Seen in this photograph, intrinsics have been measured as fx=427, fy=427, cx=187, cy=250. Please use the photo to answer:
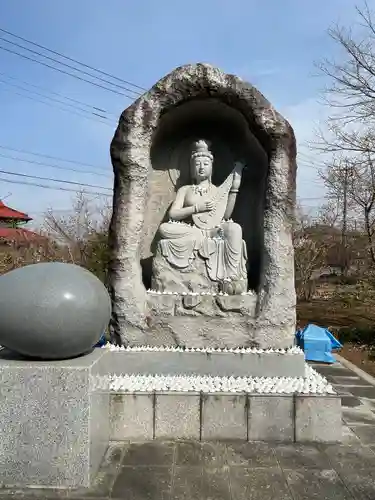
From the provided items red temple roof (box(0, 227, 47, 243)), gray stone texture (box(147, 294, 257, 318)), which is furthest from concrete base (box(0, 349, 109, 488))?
red temple roof (box(0, 227, 47, 243))

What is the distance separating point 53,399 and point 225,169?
358cm

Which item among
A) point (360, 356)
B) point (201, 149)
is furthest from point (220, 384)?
point (360, 356)

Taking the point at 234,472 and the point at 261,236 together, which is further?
the point at 261,236

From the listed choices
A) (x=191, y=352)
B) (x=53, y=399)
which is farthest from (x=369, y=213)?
(x=53, y=399)

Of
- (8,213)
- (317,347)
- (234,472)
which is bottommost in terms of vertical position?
(234,472)

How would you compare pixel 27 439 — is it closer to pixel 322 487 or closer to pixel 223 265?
pixel 322 487

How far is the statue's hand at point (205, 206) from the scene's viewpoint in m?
4.72

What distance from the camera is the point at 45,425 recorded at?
→ 97.0 inches

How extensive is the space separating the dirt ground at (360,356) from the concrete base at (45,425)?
5026 millimetres

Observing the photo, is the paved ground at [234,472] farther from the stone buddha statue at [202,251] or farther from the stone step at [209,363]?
the stone buddha statue at [202,251]

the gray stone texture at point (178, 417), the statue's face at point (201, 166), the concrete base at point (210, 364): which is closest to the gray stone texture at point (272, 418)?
the gray stone texture at point (178, 417)

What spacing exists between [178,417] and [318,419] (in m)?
1.10

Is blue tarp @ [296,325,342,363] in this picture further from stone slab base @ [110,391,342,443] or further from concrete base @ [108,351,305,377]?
stone slab base @ [110,391,342,443]

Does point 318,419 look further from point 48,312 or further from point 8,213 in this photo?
point 8,213
